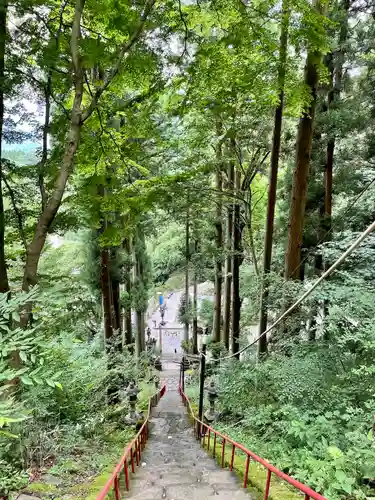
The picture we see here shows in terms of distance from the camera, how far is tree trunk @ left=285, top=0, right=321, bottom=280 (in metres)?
6.70

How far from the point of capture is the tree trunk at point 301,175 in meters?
6.70

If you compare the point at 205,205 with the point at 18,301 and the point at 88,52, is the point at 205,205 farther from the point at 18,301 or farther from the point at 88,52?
the point at 18,301

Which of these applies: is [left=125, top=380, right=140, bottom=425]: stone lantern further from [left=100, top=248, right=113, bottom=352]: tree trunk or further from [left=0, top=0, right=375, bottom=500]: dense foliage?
[left=100, top=248, right=113, bottom=352]: tree trunk

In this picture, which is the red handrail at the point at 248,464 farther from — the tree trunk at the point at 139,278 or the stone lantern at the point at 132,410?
the tree trunk at the point at 139,278

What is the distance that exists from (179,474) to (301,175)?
5755 millimetres

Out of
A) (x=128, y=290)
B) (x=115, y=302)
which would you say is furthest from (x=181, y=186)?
(x=128, y=290)

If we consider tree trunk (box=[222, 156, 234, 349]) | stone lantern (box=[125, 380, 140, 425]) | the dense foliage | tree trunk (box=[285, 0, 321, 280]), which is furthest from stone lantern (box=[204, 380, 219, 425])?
tree trunk (box=[222, 156, 234, 349])

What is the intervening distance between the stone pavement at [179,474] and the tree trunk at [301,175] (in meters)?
3.97

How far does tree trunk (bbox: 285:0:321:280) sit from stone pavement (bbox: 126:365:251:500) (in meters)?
3.97

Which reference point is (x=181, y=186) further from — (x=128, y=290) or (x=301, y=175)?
(x=128, y=290)

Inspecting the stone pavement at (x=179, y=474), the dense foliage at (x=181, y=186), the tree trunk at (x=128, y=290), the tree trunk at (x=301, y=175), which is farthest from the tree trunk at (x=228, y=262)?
the stone pavement at (x=179, y=474)

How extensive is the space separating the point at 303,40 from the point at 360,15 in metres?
4.28

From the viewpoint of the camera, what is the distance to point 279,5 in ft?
18.4

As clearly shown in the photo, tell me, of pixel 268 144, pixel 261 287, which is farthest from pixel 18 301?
pixel 268 144
